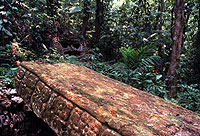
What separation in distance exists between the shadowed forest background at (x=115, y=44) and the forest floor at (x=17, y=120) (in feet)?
1.29

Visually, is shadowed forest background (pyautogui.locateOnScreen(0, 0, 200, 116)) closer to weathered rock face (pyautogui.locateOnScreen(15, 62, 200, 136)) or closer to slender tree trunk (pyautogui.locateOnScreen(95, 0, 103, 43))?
slender tree trunk (pyautogui.locateOnScreen(95, 0, 103, 43))

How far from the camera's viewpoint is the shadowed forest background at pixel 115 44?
276 centimetres

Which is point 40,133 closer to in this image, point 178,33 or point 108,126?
point 108,126

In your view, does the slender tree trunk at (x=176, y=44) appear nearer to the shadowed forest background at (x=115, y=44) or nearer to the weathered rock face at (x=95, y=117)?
the shadowed forest background at (x=115, y=44)

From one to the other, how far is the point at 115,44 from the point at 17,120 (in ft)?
14.9

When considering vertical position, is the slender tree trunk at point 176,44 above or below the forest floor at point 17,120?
above

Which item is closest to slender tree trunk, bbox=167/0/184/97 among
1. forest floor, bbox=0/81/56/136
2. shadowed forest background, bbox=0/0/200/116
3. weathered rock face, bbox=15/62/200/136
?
shadowed forest background, bbox=0/0/200/116

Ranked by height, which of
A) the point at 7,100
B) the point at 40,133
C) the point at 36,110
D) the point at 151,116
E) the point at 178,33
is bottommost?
the point at 40,133

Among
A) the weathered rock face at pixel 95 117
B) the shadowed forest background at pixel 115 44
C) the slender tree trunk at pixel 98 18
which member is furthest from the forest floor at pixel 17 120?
the slender tree trunk at pixel 98 18

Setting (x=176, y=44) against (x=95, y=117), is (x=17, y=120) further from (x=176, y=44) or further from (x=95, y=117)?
(x=176, y=44)

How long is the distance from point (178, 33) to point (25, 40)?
4.27 metres

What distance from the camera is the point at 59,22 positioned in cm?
530

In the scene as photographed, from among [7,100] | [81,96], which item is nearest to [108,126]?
[81,96]

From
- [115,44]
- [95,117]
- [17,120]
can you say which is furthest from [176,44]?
[17,120]
